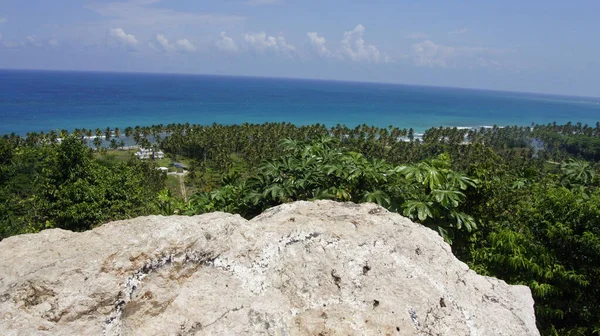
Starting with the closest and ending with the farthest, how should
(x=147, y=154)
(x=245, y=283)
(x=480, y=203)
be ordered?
1. (x=245, y=283)
2. (x=480, y=203)
3. (x=147, y=154)

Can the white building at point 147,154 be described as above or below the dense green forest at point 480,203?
below

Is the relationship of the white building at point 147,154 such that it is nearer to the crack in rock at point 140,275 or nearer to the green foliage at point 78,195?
the green foliage at point 78,195

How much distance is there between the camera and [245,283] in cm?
395

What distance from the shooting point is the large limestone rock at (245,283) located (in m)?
3.57

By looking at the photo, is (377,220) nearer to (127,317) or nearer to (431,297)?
(431,297)

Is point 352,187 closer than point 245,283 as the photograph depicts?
No

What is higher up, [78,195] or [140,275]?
[140,275]

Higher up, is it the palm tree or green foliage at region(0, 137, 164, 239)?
the palm tree

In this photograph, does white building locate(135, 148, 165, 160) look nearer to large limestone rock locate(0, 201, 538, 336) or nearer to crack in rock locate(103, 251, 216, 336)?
large limestone rock locate(0, 201, 538, 336)

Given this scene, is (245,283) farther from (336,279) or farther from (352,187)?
(352,187)

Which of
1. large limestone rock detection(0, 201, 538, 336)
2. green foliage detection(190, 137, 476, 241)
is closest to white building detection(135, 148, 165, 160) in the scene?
→ green foliage detection(190, 137, 476, 241)

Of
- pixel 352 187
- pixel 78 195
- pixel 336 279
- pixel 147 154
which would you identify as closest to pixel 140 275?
pixel 336 279

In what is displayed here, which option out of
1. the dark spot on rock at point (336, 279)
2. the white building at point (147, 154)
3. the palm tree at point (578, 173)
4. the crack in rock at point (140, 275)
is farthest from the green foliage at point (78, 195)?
the white building at point (147, 154)

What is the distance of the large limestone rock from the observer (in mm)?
3566
